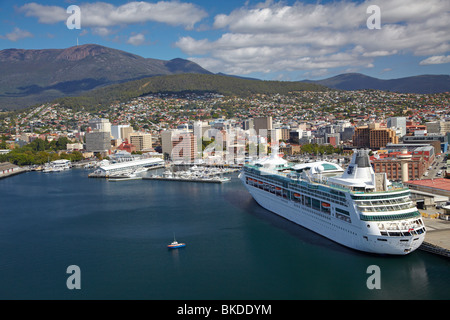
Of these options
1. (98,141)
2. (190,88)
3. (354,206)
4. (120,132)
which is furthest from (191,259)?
(190,88)

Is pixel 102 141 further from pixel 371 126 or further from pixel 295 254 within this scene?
pixel 295 254

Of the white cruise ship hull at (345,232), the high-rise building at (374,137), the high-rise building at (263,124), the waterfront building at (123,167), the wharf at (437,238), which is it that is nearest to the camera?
the white cruise ship hull at (345,232)

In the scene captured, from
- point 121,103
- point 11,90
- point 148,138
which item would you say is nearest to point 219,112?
point 121,103

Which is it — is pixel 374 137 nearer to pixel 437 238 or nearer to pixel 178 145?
pixel 178 145

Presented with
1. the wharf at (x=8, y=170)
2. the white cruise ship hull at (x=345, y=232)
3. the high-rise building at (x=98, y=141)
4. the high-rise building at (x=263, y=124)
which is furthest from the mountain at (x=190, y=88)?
the white cruise ship hull at (x=345, y=232)

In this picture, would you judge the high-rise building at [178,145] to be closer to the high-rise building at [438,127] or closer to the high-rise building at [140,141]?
the high-rise building at [140,141]

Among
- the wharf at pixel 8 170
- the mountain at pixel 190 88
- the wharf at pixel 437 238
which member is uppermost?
the mountain at pixel 190 88
